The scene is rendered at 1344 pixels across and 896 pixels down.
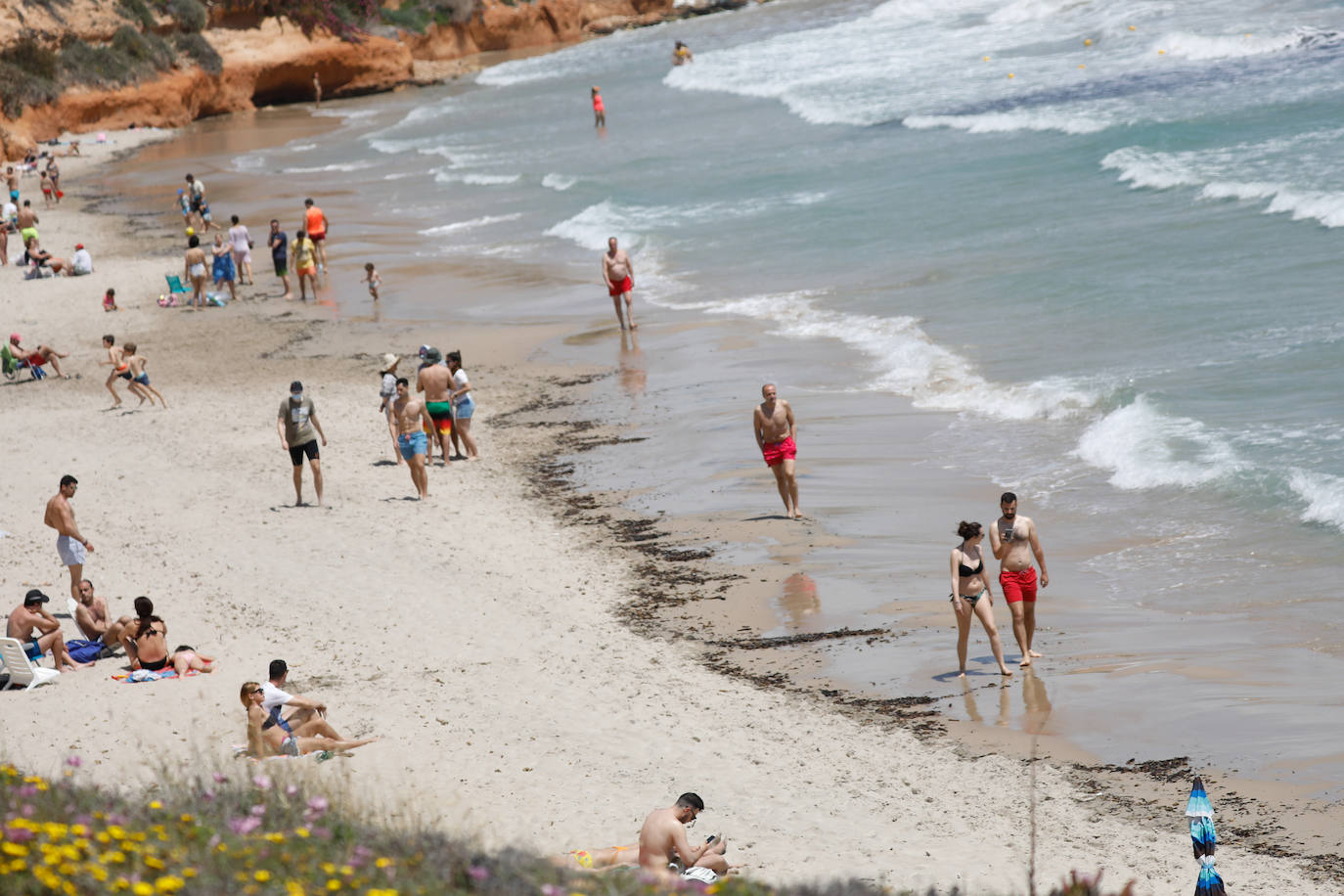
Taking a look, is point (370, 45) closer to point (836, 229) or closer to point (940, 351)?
point (836, 229)

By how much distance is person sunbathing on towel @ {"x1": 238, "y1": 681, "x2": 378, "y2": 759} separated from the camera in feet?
29.2

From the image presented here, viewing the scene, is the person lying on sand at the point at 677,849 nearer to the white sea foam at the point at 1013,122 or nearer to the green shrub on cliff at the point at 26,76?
the white sea foam at the point at 1013,122

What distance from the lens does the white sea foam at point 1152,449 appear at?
12797mm

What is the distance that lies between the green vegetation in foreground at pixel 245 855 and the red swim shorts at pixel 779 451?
285 inches

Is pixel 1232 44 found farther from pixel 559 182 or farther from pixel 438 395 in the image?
pixel 438 395

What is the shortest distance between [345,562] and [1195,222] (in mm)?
14309

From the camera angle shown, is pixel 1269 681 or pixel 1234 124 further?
pixel 1234 124

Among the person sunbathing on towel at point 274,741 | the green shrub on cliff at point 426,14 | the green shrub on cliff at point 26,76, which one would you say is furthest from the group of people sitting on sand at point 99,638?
the green shrub on cliff at point 426,14

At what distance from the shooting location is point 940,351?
17500mm

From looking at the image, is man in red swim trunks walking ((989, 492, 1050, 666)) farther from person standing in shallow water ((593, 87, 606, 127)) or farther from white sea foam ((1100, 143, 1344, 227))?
person standing in shallow water ((593, 87, 606, 127))

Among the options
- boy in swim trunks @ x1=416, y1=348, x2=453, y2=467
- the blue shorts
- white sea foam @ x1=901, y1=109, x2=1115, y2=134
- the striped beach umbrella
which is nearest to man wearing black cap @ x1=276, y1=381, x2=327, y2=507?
the blue shorts

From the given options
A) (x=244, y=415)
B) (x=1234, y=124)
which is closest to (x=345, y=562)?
(x=244, y=415)

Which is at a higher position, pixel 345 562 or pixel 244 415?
pixel 244 415

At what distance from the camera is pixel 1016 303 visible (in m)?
19.1
